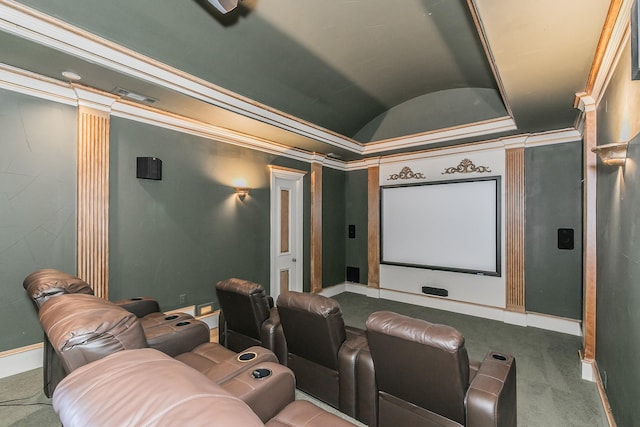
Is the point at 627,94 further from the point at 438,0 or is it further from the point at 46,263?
the point at 46,263

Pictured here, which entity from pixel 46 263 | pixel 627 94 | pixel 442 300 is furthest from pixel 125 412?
pixel 442 300

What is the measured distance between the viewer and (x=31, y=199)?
8.79 feet

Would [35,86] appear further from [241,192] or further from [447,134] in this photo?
[447,134]

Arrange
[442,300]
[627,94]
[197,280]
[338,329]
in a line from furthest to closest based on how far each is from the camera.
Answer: [442,300] < [197,280] < [338,329] < [627,94]

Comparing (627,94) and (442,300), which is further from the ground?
(627,94)

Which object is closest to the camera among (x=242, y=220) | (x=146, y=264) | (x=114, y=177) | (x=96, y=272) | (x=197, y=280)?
(x=96, y=272)

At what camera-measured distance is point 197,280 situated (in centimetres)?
388

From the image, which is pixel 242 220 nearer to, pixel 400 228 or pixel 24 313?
pixel 24 313

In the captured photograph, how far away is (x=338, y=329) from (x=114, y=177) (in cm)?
291

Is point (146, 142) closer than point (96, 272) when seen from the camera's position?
No

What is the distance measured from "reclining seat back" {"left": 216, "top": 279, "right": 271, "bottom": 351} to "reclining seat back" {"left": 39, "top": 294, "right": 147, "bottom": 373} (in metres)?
1.18

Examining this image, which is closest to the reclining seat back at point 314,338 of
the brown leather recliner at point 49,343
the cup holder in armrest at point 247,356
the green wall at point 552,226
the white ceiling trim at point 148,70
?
the cup holder in armrest at point 247,356

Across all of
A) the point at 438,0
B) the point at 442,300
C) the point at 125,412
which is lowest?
the point at 442,300

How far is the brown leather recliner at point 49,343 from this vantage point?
197 cm
